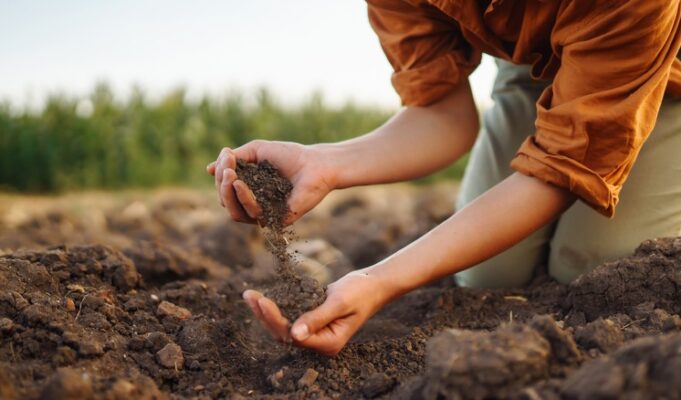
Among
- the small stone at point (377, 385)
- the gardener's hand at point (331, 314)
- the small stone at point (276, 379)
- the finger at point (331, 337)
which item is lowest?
the small stone at point (377, 385)

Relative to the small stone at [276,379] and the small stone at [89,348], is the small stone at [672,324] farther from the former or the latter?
the small stone at [89,348]

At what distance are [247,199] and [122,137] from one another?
12.4 feet

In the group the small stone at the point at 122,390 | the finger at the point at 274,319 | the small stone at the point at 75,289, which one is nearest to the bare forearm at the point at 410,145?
the finger at the point at 274,319

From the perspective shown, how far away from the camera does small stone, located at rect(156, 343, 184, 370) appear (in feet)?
5.76

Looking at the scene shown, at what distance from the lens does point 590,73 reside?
6.00 feet

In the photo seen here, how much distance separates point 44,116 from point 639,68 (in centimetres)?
449

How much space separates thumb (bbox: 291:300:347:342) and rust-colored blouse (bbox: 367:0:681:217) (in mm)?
647

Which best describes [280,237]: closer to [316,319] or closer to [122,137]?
[316,319]

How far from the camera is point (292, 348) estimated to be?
1.88m

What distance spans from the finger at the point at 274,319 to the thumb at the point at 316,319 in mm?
33

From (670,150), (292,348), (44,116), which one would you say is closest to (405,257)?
(292,348)

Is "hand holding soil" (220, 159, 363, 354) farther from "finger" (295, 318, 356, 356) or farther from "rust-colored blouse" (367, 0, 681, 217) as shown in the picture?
"rust-colored blouse" (367, 0, 681, 217)

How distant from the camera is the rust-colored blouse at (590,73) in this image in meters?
1.78

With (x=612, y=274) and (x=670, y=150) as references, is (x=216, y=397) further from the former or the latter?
(x=670, y=150)
